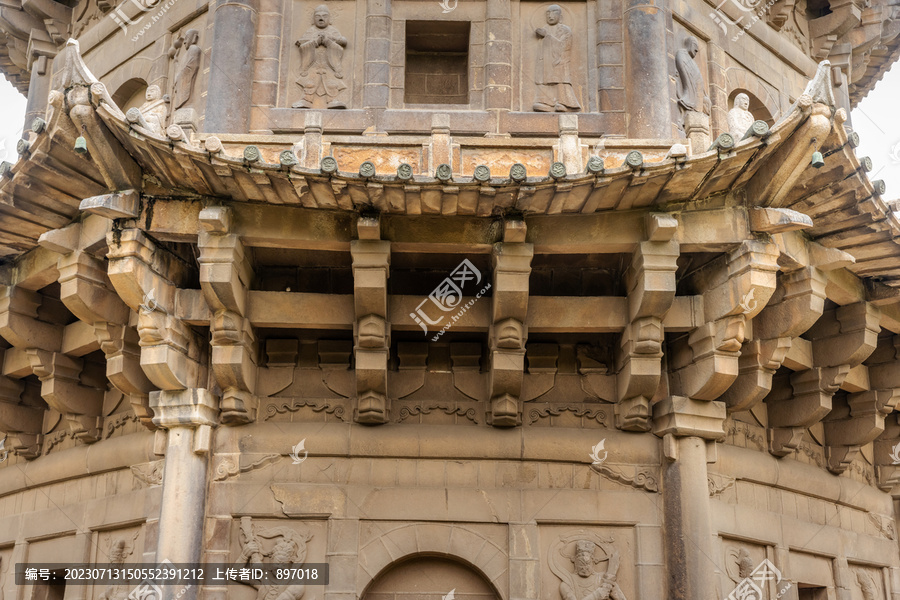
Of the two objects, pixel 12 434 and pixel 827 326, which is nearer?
pixel 827 326

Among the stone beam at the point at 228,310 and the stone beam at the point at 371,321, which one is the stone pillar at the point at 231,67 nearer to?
the stone beam at the point at 228,310

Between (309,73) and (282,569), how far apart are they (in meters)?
5.28

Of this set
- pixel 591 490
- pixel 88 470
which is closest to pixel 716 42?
pixel 591 490

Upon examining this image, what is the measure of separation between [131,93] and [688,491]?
27.8 feet

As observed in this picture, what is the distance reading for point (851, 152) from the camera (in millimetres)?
9164

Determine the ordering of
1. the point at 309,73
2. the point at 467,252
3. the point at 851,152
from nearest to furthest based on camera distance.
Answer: the point at 851,152, the point at 467,252, the point at 309,73

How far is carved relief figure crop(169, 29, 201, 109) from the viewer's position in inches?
448

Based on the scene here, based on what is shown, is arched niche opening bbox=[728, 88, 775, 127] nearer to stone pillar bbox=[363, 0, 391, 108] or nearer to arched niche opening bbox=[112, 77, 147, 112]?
stone pillar bbox=[363, 0, 391, 108]

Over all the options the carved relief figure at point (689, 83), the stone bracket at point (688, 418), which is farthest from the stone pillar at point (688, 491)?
the carved relief figure at point (689, 83)

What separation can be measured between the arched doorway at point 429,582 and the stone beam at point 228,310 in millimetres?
2170

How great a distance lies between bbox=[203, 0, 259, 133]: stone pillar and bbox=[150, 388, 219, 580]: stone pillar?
9.41 feet

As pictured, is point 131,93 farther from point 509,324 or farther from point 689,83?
point 689,83

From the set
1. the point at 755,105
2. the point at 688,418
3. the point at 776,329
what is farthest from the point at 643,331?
the point at 755,105

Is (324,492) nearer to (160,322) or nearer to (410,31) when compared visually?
(160,322)
